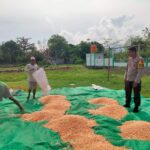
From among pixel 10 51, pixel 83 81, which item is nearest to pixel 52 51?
pixel 10 51

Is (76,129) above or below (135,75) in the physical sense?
below

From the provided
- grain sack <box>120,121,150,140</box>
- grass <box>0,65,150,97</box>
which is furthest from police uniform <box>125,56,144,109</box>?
grass <box>0,65,150,97</box>

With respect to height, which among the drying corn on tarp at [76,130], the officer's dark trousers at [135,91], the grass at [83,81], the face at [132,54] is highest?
the face at [132,54]

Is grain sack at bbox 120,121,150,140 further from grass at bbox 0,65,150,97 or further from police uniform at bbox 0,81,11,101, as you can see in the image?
grass at bbox 0,65,150,97

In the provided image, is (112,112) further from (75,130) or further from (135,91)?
(75,130)

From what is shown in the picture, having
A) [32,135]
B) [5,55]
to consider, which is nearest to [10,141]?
[32,135]

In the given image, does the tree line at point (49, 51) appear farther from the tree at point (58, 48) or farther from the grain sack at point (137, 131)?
the grain sack at point (137, 131)

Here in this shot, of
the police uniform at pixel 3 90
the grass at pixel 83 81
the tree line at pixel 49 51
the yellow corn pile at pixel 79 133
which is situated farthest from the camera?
the tree line at pixel 49 51

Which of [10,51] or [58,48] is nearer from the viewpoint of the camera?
[10,51]

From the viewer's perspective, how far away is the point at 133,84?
6.77 metres

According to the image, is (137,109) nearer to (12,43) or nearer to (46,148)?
(46,148)

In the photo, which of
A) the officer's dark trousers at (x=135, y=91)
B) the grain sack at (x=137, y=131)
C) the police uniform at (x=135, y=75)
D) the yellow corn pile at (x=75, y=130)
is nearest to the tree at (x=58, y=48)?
the officer's dark trousers at (x=135, y=91)

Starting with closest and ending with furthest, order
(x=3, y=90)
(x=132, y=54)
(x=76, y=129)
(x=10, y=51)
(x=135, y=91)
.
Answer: (x=76, y=129) < (x=3, y=90) < (x=132, y=54) < (x=135, y=91) < (x=10, y=51)

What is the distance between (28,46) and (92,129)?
4310 centimetres
